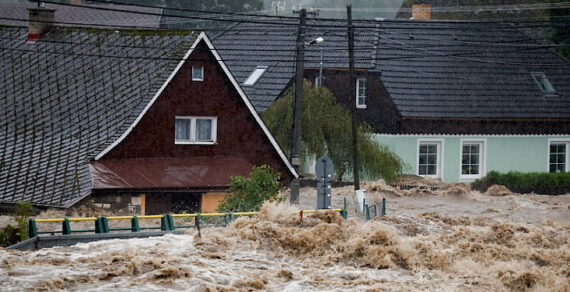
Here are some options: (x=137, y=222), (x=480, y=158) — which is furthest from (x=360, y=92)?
(x=137, y=222)

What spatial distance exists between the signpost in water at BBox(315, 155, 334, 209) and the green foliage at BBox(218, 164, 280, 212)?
142 centimetres

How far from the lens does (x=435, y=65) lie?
4425 cm

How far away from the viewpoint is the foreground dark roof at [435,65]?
42500 mm

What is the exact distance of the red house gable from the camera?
29.5 metres

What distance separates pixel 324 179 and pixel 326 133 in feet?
44.3

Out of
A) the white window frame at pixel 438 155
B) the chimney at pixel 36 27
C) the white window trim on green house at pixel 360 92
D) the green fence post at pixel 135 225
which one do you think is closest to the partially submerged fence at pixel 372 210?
the green fence post at pixel 135 225

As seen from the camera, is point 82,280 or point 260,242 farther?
point 260,242

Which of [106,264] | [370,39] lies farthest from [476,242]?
[370,39]

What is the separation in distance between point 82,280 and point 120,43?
52.9ft

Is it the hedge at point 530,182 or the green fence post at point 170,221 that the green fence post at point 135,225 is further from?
the hedge at point 530,182

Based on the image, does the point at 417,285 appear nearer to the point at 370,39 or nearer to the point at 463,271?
the point at 463,271

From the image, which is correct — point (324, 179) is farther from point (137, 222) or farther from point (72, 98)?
point (72, 98)

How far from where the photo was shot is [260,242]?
22453mm

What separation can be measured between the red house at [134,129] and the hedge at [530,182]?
13.1 metres
